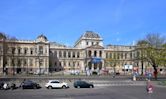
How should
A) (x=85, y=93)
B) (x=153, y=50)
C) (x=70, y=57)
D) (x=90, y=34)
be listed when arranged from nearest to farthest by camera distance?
1. (x=85, y=93)
2. (x=153, y=50)
3. (x=70, y=57)
4. (x=90, y=34)

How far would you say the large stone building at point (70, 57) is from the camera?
148m

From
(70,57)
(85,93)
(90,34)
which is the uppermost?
(90,34)

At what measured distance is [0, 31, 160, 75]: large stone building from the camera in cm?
14788

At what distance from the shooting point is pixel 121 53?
7185 inches

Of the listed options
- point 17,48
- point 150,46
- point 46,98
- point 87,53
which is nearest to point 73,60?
point 87,53

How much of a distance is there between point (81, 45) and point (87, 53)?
12.6 m

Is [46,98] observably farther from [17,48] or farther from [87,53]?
[87,53]

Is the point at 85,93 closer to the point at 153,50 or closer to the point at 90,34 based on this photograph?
the point at 153,50

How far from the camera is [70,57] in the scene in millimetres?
173000

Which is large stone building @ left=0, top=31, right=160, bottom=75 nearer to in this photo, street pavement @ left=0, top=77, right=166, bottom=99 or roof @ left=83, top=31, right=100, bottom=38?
roof @ left=83, top=31, right=100, bottom=38

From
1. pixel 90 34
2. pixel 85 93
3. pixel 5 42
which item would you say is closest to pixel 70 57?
pixel 90 34

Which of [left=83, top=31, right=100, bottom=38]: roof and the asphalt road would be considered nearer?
the asphalt road

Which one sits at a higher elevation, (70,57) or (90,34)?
(90,34)

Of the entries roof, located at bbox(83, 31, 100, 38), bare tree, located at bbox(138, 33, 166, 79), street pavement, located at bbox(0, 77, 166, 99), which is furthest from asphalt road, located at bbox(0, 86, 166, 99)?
roof, located at bbox(83, 31, 100, 38)
